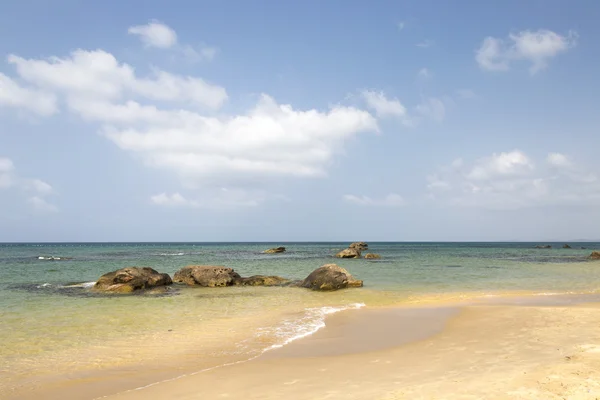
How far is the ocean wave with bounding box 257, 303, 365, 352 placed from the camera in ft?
41.6

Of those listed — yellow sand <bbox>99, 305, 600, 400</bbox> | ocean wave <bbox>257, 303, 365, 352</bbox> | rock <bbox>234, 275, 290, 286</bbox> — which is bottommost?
rock <bbox>234, 275, 290, 286</bbox>

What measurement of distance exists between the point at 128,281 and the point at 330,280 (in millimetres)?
12907

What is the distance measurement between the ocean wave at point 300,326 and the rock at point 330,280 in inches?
271

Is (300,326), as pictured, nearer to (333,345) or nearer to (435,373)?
(333,345)

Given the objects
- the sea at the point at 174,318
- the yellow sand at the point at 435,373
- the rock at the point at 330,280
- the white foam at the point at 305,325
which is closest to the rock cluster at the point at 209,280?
the rock at the point at 330,280

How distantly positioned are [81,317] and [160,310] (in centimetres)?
325

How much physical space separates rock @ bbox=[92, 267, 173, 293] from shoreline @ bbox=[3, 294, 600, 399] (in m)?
14.5

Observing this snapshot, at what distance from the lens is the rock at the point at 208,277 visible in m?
28.1

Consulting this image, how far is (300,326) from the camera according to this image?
47.8 feet

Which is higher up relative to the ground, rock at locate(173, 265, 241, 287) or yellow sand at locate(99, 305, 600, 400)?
yellow sand at locate(99, 305, 600, 400)

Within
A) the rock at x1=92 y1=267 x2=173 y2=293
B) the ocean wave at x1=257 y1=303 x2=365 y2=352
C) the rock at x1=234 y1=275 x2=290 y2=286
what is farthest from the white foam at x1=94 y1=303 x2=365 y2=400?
the rock at x1=92 y1=267 x2=173 y2=293

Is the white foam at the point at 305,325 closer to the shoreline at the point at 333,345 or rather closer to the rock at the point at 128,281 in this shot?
the shoreline at the point at 333,345

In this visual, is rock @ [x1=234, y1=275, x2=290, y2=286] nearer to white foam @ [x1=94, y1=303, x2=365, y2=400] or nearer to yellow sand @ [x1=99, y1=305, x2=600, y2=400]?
white foam @ [x1=94, y1=303, x2=365, y2=400]

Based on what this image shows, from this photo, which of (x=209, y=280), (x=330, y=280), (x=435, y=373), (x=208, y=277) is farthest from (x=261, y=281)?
(x=435, y=373)
